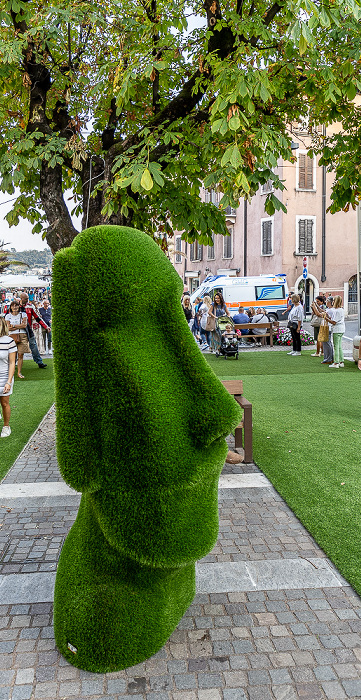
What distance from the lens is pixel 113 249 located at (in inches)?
100.0

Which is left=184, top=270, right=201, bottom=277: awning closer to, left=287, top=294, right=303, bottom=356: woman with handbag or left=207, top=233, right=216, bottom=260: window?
left=207, top=233, right=216, bottom=260: window

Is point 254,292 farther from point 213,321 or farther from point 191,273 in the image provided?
point 191,273

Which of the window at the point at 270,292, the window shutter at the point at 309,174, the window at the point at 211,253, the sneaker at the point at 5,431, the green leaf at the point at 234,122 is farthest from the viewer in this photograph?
the window at the point at 211,253

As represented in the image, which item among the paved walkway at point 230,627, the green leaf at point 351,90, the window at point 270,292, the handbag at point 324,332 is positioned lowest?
the paved walkway at point 230,627

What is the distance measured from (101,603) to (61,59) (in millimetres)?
7106

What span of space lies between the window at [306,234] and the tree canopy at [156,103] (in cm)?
2416

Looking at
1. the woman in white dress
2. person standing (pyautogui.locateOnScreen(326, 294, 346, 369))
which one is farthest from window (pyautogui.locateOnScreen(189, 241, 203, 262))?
the woman in white dress

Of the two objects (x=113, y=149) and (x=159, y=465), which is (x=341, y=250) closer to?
(x=113, y=149)

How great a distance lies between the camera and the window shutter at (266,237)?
104 ft

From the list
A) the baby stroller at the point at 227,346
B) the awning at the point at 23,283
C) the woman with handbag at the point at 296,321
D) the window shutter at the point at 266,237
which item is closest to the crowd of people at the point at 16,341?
the baby stroller at the point at 227,346

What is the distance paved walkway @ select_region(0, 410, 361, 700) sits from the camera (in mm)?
2701

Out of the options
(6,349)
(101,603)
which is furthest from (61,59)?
(101,603)

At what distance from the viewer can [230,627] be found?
10.5ft

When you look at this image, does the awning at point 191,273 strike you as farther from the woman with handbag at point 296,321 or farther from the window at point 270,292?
the woman with handbag at point 296,321
